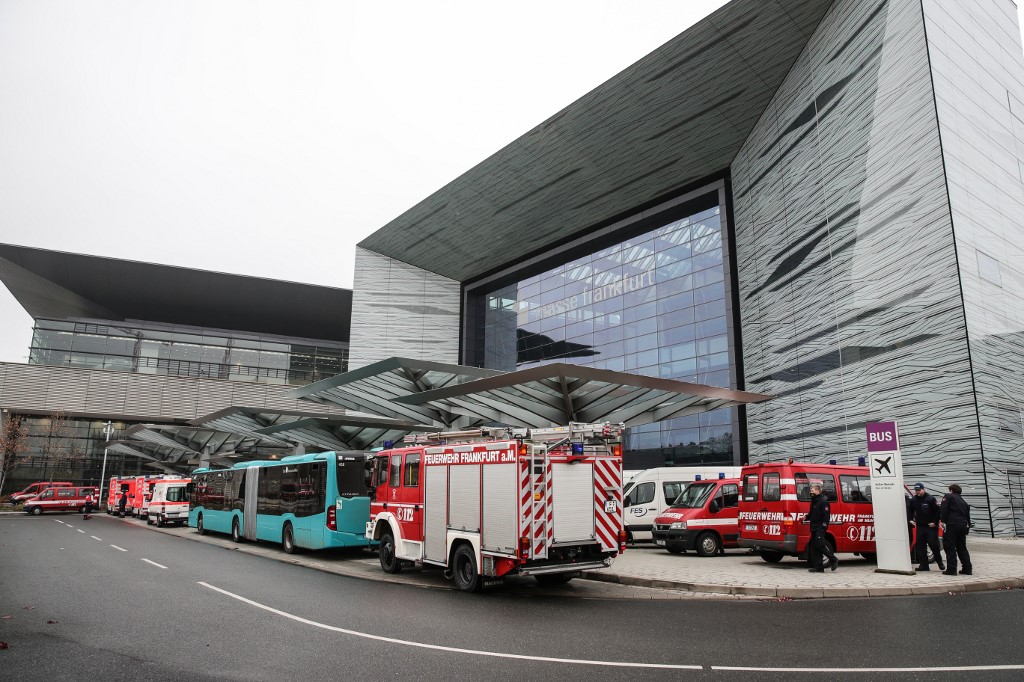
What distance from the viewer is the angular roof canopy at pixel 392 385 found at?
18847 mm

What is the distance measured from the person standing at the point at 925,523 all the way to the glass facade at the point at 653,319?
1732 cm

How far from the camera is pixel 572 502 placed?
1120 cm

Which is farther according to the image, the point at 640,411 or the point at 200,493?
the point at 200,493

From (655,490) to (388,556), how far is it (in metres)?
A: 8.84

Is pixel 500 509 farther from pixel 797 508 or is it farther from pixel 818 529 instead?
pixel 797 508

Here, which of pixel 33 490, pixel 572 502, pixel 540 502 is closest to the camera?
pixel 540 502

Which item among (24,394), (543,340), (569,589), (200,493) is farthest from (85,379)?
(569,589)

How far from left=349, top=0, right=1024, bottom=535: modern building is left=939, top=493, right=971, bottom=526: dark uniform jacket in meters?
6.86

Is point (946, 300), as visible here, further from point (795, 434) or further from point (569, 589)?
point (569, 589)

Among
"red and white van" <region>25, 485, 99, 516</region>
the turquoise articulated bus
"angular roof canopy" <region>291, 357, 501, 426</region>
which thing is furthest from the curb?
"red and white van" <region>25, 485, 99, 516</region>

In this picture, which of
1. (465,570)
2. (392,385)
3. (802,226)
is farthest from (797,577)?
(802,226)

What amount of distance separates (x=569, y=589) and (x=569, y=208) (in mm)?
29441

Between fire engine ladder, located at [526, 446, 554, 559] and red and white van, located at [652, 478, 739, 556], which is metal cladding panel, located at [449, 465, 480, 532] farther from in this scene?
red and white van, located at [652, 478, 739, 556]

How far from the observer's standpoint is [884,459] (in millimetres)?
12883
